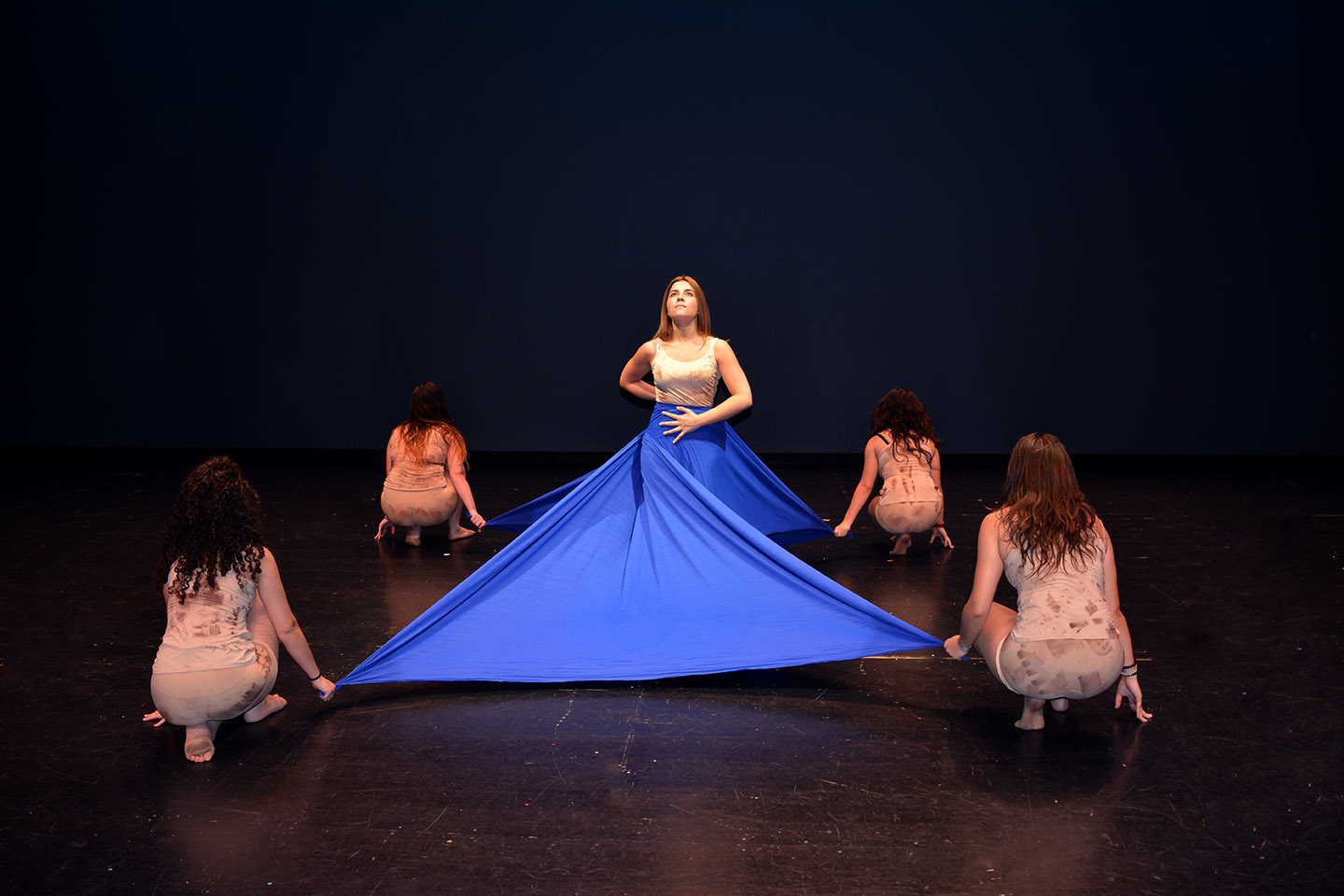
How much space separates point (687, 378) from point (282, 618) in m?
1.72

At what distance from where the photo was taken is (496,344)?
709 cm

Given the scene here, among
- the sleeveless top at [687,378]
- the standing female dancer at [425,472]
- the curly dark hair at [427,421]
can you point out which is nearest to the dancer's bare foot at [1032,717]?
the sleeveless top at [687,378]

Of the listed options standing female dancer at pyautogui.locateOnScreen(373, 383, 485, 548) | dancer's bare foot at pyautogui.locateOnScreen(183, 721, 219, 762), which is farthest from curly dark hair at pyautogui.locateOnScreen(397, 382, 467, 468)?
dancer's bare foot at pyautogui.locateOnScreen(183, 721, 219, 762)

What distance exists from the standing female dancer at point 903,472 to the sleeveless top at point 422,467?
1.88 metres

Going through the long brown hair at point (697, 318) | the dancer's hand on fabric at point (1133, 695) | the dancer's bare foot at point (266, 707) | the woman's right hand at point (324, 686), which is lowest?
the dancer's bare foot at point (266, 707)

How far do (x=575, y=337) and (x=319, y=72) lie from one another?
264cm

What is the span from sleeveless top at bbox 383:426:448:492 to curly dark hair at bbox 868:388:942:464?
204 cm

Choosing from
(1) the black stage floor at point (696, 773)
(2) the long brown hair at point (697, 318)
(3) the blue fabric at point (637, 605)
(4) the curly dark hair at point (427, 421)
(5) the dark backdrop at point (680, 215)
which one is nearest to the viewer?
(1) the black stage floor at point (696, 773)

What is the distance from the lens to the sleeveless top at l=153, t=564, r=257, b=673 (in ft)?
8.08

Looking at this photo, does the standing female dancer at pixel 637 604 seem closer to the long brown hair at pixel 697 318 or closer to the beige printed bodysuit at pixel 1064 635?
the beige printed bodysuit at pixel 1064 635

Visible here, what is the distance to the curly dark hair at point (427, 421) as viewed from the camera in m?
4.57

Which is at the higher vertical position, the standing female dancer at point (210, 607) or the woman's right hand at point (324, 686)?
the standing female dancer at point (210, 607)

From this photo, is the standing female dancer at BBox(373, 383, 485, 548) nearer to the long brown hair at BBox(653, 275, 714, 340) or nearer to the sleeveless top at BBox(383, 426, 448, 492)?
the sleeveless top at BBox(383, 426, 448, 492)

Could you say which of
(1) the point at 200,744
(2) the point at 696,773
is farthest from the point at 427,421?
(2) the point at 696,773
